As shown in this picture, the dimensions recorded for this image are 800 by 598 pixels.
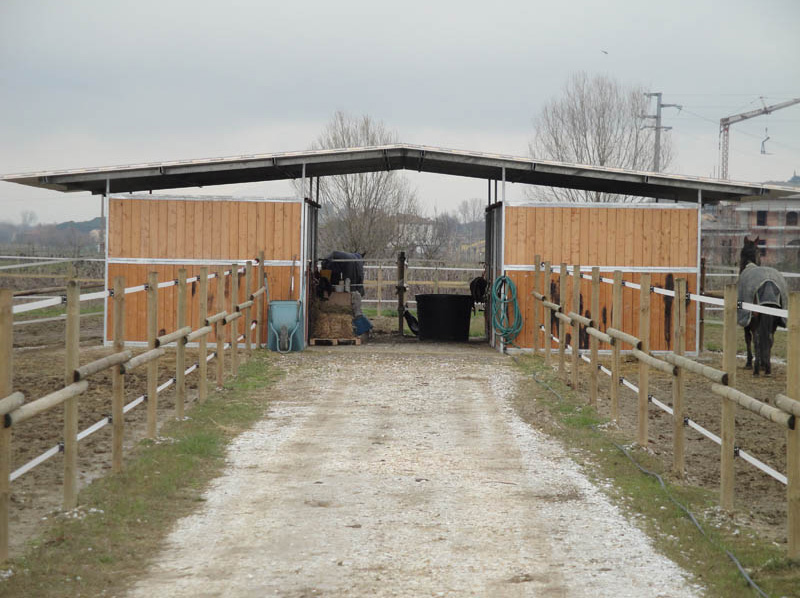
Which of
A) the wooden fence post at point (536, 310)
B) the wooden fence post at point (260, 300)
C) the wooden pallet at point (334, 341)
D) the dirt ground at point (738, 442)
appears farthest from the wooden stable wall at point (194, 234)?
the dirt ground at point (738, 442)

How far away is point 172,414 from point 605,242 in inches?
341

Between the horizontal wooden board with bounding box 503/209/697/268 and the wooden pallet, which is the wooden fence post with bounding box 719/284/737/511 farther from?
the wooden pallet

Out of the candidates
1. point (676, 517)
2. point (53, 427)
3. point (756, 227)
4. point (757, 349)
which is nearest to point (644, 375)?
point (676, 517)

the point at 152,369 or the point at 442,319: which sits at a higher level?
the point at 152,369

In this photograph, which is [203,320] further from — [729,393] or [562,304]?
[729,393]

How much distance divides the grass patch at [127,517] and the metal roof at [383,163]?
7.22 m

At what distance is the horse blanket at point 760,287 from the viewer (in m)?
12.2

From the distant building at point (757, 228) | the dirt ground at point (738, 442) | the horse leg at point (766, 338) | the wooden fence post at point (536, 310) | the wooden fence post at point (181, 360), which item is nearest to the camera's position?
the dirt ground at point (738, 442)

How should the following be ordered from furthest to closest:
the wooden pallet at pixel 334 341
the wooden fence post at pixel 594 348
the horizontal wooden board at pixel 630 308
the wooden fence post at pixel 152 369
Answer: the wooden pallet at pixel 334 341 → the horizontal wooden board at pixel 630 308 → the wooden fence post at pixel 594 348 → the wooden fence post at pixel 152 369

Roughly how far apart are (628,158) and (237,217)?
24.1 m

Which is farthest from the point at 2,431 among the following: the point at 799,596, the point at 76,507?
the point at 799,596

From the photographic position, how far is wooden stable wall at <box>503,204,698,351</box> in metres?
15.0

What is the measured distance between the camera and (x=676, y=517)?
5.17 m

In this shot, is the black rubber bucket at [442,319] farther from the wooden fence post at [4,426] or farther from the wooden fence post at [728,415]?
the wooden fence post at [4,426]
